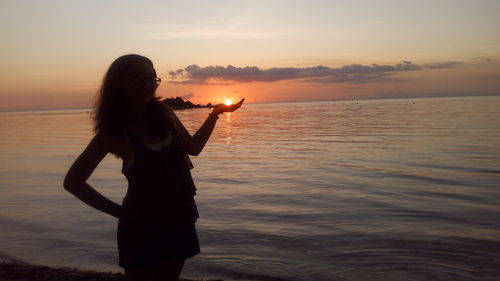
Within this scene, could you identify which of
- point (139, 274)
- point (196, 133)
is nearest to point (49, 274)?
point (139, 274)

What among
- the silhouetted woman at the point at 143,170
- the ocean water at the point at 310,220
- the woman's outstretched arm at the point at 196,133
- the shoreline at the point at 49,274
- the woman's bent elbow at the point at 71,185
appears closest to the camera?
the woman's bent elbow at the point at 71,185

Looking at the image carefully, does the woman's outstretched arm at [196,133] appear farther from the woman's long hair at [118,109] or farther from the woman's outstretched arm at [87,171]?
the woman's outstretched arm at [87,171]

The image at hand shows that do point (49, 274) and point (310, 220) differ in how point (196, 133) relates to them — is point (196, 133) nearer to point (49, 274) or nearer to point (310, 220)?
point (49, 274)

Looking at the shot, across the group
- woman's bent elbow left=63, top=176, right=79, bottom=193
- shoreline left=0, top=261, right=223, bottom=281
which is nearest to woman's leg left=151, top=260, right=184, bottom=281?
woman's bent elbow left=63, top=176, right=79, bottom=193

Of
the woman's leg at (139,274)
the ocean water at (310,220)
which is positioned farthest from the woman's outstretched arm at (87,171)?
the ocean water at (310,220)

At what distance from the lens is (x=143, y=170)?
2.59 meters

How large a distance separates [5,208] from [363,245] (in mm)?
9216

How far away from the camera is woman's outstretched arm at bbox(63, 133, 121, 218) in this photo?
8.00 ft

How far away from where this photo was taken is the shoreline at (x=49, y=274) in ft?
20.2

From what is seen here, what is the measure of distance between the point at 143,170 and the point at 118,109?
39cm

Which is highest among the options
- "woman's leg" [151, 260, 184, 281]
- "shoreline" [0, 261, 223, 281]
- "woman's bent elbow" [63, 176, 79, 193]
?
"woman's bent elbow" [63, 176, 79, 193]

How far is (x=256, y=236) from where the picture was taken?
8531 millimetres

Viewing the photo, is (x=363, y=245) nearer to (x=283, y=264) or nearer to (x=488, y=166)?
(x=283, y=264)

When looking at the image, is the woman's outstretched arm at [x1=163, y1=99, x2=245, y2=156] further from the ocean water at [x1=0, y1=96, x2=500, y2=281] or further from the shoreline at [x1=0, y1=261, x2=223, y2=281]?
the ocean water at [x1=0, y1=96, x2=500, y2=281]
